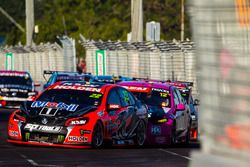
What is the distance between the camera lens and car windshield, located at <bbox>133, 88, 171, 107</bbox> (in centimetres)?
2002

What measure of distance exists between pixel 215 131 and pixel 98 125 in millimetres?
11226

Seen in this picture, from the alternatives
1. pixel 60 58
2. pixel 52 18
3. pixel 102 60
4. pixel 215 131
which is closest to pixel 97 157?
pixel 215 131

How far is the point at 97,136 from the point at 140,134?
1751 mm

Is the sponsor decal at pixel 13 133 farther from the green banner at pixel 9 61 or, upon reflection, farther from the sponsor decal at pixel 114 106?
the green banner at pixel 9 61

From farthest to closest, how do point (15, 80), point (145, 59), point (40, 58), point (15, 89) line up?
point (40, 58), point (145, 59), point (15, 80), point (15, 89)

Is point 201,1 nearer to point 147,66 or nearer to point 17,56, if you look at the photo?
point 147,66

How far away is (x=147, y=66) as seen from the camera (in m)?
37.6

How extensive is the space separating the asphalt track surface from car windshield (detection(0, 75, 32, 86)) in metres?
17.3

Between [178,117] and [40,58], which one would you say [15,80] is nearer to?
[178,117]

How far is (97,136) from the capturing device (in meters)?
17.0

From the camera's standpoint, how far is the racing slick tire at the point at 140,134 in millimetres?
18375

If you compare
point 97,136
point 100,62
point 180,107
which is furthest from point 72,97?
point 100,62

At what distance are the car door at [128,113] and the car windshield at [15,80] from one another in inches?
680

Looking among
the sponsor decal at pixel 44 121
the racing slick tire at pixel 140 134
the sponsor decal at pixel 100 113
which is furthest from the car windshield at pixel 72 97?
the racing slick tire at pixel 140 134
